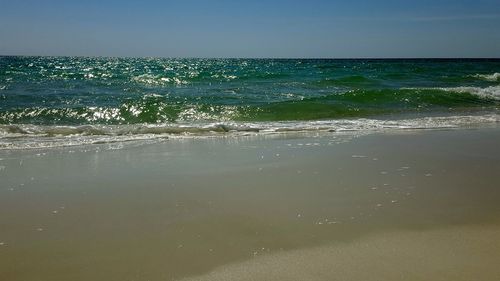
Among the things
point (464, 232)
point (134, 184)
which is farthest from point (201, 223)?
point (464, 232)

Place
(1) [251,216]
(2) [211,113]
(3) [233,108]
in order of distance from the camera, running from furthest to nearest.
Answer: (3) [233,108] → (2) [211,113] → (1) [251,216]

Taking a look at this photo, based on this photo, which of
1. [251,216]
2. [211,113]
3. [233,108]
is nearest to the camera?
[251,216]

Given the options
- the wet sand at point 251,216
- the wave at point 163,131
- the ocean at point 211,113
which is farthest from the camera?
the ocean at point 211,113

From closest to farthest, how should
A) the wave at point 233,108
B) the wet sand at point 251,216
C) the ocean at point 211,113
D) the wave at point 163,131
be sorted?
the wet sand at point 251,216, the wave at point 163,131, the ocean at point 211,113, the wave at point 233,108

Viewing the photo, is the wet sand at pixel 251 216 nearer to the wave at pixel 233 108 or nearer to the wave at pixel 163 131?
the wave at pixel 163 131

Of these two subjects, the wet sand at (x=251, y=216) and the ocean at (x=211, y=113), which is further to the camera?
the ocean at (x=211, y=113)

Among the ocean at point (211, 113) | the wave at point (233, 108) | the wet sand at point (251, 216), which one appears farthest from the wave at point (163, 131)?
the wave at point (233, 108)

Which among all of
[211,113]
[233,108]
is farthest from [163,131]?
[233,108]

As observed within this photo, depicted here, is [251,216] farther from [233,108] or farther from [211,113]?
[233,108]

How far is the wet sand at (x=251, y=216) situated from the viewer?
2.59 m

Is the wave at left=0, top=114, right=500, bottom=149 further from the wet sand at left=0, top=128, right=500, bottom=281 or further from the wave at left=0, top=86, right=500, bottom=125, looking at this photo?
the wave at left=0, top=86, right=500, bottom=125

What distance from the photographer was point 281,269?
2.55 meters

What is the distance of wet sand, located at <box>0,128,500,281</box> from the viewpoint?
8.48ft

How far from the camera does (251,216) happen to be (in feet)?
11.3
